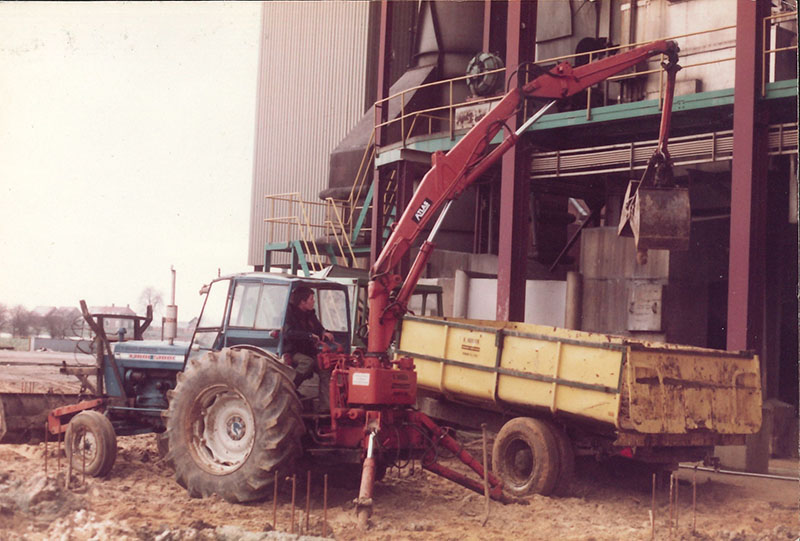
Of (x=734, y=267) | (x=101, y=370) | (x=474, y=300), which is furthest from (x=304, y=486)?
(x=474, y=300)

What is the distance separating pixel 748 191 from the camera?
15.6 meters

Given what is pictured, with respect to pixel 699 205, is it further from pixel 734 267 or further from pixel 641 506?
pixel 641 506

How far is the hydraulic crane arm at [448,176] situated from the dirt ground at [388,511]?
1.91m

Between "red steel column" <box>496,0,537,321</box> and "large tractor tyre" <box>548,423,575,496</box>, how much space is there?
7689mm

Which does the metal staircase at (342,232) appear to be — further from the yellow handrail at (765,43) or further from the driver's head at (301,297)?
the driver's head at (301,297)

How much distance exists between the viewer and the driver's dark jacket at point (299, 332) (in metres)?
10.6

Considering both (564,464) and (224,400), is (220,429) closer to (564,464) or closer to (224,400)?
(224,400)

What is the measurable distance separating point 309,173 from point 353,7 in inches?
232

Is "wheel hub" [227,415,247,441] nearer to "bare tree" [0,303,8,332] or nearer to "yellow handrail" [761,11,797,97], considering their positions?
"bare tree" [0,303,8,332]

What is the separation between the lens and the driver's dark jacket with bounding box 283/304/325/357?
1055 cm

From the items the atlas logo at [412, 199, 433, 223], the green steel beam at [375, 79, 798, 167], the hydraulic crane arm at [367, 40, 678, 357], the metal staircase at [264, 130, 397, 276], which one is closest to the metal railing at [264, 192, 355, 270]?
the metal staircase at [264, 130, 397, 276]

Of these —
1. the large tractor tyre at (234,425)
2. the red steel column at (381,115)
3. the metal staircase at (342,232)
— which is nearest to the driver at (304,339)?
the large tractor tyre at (234,425)

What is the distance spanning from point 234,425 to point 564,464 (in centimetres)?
414

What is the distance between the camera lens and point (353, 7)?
108 ft
